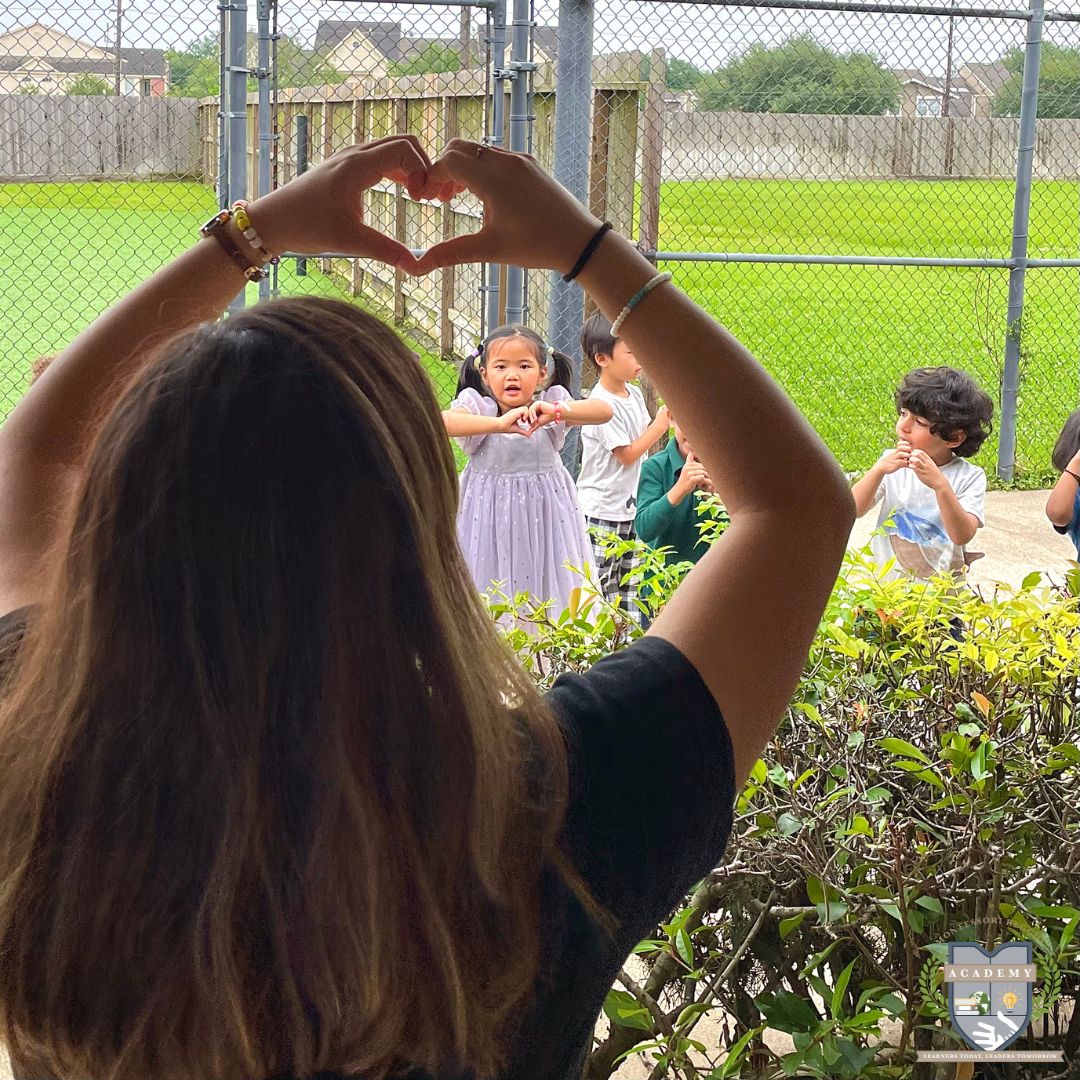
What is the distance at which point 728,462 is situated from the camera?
122 cm

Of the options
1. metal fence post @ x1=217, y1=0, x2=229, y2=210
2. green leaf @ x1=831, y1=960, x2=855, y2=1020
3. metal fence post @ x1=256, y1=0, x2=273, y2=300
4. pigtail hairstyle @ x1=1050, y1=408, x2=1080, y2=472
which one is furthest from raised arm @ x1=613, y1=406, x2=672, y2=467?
green leaf @ x1=831, y1=960, x2=855, y2=1020

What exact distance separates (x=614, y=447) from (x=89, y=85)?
4615mm

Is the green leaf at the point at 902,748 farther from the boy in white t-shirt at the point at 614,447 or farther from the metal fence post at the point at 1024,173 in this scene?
the metal fence post at the point at 1024,173

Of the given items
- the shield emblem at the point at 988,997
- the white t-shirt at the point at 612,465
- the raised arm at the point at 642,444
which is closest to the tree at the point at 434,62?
the white t-shirt at the point at 612,465

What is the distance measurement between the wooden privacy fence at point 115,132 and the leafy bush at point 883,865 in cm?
697

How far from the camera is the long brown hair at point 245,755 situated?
91cm

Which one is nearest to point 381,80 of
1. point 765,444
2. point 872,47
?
point 872,47

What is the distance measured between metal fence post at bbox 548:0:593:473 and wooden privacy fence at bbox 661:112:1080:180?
181cm

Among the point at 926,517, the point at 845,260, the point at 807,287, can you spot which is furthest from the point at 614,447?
the point at 807,287

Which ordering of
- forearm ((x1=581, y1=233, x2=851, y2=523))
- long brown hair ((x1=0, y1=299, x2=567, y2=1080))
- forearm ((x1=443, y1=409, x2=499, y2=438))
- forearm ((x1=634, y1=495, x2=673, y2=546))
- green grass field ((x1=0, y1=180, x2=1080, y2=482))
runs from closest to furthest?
long brown hair ((x1=0, y1=299, x2=567, y2=1080)) < forearm ((x1=581, y1=233, x2=851, y2=523)) < forearm ((x1=634, y1=495, x2=673, y2=546)) < forearm ((x1=443, y1=409, x2=499, y2=438)) < green grass field ((x1=0, y1=180, x2=1080, y2=482))

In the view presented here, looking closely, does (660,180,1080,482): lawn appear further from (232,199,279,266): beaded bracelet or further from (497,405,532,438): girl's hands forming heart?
(232,199,279,266): beaded bracelet

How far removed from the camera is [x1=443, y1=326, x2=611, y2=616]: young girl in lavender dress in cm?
514

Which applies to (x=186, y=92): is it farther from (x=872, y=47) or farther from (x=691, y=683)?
(x=691, y=683)

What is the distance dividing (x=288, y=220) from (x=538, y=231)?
0.27 metres
